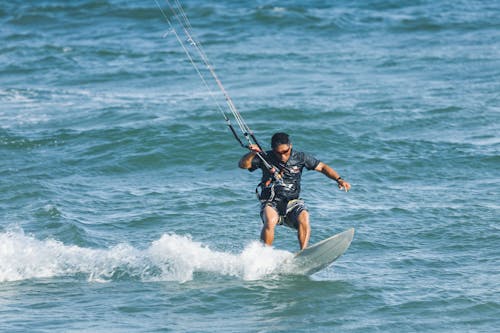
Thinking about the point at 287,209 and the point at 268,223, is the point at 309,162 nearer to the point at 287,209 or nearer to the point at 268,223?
the point at 287,209

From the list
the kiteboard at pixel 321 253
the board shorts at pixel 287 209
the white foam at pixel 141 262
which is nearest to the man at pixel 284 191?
the board shorts at pixel 287 209

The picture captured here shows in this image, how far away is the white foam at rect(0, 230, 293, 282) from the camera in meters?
12.0

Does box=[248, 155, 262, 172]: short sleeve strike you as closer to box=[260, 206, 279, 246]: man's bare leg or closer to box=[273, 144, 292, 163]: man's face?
box=[273, 144, 292, 163]: man's face

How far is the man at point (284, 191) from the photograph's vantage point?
11477 mm

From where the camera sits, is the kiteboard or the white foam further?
the white foam

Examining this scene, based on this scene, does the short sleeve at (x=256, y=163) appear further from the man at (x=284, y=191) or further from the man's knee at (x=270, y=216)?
the man's knee at (x=270, y=216)

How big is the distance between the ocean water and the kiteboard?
8.1 inches

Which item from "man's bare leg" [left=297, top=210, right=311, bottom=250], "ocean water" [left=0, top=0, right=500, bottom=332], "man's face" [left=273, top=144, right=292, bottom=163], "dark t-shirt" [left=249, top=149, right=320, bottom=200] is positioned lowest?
"ocean water" [left=0, top=0, right=500, bottom=332]

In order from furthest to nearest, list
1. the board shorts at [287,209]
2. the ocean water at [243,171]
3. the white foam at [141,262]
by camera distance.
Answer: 1. the white foam at [141,262]
2. the board shorts at [287,209]
3. the ocean water at [243,171]

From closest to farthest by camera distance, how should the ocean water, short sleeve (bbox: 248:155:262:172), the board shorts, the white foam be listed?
the ocean water → short sleeve (bbox: 248:155:262:172) → the board shorts → the white foam

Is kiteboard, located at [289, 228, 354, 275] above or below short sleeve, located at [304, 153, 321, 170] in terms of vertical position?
below

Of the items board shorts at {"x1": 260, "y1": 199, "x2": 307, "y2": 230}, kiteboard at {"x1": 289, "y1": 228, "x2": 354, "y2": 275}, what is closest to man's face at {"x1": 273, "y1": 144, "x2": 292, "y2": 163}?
board shorts at {"x1": 260, "y1": 199, "x2": 307, "y2": 230}

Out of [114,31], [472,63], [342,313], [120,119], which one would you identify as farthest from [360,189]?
[114,31]

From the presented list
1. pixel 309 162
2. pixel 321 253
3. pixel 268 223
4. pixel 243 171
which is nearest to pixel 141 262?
pixel 268 223
